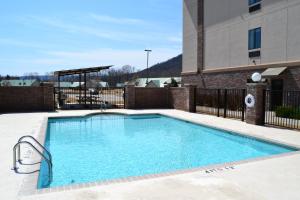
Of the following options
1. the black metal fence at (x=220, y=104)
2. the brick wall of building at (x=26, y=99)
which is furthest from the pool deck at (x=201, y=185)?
the brick wall of building at (x=26, y=99)

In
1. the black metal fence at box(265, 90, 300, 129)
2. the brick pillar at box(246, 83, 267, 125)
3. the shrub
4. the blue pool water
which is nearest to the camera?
the blue pool water

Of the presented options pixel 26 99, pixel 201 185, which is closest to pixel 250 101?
pixel 201 185

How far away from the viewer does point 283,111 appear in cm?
1464

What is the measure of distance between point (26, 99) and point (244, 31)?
16.1 meters

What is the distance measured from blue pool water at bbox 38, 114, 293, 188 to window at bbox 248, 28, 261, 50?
905cm

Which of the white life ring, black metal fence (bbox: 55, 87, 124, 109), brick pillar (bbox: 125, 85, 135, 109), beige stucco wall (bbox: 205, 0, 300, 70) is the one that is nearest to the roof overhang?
beige stucco wall (bbox: 205, 0, 300, 70)

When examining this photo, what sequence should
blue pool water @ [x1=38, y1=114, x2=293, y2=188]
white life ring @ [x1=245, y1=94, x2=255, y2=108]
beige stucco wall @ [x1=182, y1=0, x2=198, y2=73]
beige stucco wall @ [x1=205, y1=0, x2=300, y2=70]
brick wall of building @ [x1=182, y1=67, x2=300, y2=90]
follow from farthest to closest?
beige stucco wall @ [x1=182, y1=0, x2=198, y2=73] → beige stucco wall @ [x1=205, y1=0, x2=300, y2=70] → brick wall of building @ [x1=182, y1=67, x2=300, y2=90] → white life ring @ [x1=245, y1=94, x2=255, y2=108] → blue pool water @ [x1=38, y1=114, x2=293, y2=188]

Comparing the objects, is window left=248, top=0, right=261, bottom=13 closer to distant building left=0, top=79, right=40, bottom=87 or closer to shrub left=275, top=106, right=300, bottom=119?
shrub left=275, top=106, right=300, bottom=119

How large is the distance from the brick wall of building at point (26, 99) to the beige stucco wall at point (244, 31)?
13698 mm

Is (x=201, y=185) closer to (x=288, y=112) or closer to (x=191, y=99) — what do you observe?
(x=288, y=112)

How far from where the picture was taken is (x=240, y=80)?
67.8 ft

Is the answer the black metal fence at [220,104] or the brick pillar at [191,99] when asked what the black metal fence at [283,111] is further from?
the brick pillar at [191,99]

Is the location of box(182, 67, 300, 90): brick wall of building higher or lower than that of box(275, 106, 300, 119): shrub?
higher

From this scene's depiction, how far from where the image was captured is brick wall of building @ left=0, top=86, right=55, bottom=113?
18.0m
